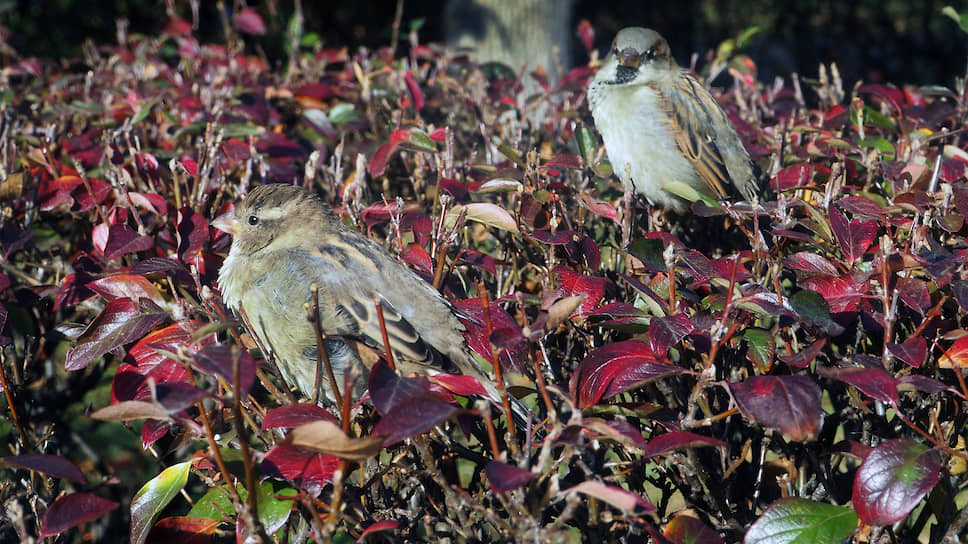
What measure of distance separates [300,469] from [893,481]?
1.01 m

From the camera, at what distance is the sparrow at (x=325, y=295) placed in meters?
2.18

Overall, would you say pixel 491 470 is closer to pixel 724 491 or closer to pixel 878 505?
pixel 878 505

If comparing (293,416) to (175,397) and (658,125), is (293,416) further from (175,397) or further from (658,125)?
(658,125)

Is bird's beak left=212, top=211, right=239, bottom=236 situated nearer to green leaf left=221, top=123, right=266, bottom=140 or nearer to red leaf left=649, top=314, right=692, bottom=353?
green leaf left=221, top=123, right=266, bottom=140

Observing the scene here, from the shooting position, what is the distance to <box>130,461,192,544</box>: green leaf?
1.54 m

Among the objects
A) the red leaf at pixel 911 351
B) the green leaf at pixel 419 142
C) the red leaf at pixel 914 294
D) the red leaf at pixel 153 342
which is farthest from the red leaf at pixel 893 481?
the green leaf at pixel 419 142

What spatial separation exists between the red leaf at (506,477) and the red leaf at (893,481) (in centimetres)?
57

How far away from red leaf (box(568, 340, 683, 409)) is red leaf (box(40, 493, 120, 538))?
32.8 inches

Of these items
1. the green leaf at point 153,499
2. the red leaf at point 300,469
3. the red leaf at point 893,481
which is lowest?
the green leaf at point 153,499

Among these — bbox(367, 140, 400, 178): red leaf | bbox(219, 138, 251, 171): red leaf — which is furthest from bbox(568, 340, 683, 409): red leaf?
bbox(219, 138, 251, 171): red leaf

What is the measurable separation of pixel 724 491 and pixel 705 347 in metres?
0.50

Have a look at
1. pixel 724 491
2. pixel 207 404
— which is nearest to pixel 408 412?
pixel 724 491

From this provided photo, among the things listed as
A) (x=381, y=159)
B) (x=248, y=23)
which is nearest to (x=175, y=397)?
A: (x=381, y=159)

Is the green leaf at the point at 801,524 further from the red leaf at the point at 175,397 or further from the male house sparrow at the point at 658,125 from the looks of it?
the male house sparrow at the point at 658,125
